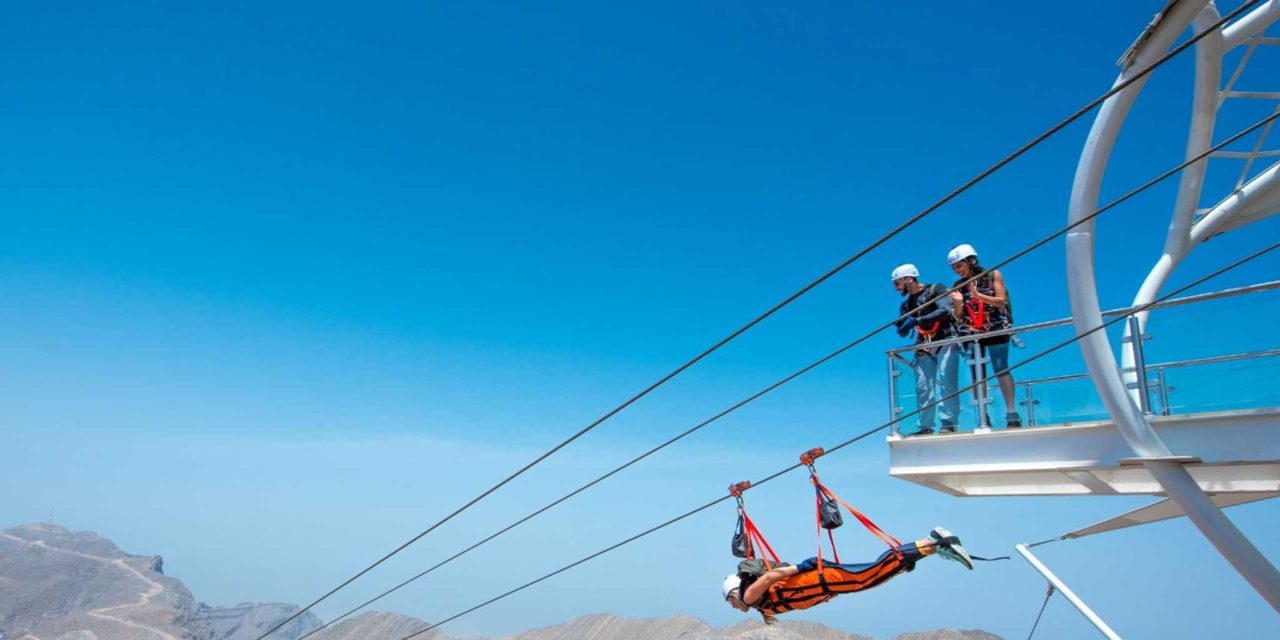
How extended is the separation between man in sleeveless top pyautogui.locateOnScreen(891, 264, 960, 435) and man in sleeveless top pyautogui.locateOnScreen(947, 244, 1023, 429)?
11.0 inches

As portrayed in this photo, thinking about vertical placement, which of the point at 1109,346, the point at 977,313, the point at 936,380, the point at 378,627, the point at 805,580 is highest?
the point at 378,627

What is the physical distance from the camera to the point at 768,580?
9062 mm

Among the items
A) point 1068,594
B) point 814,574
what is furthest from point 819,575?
point 1068,594

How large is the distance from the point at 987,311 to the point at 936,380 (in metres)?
1.06

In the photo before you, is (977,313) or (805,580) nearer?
(805,580)

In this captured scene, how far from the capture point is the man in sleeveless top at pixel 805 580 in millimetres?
8312

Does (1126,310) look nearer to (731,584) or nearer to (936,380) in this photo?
(936,380)

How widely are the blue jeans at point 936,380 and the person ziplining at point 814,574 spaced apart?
101 inches

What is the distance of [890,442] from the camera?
11.4 m

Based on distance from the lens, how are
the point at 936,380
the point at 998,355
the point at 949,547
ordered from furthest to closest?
the point at 936,380 → the point at 998,355 → the point at 949,547

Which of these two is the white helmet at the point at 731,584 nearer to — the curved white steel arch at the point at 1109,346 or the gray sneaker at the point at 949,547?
the gray sneaker at the point at 949,547

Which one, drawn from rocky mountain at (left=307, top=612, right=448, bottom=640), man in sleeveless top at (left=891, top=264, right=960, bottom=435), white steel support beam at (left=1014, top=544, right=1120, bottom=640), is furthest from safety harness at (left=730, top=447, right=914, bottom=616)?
rocky mountain at (left=307, top=612, right=448, bottom=640)

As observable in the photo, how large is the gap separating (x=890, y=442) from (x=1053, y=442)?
76.6 inches

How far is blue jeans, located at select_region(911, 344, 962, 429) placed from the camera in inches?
434
